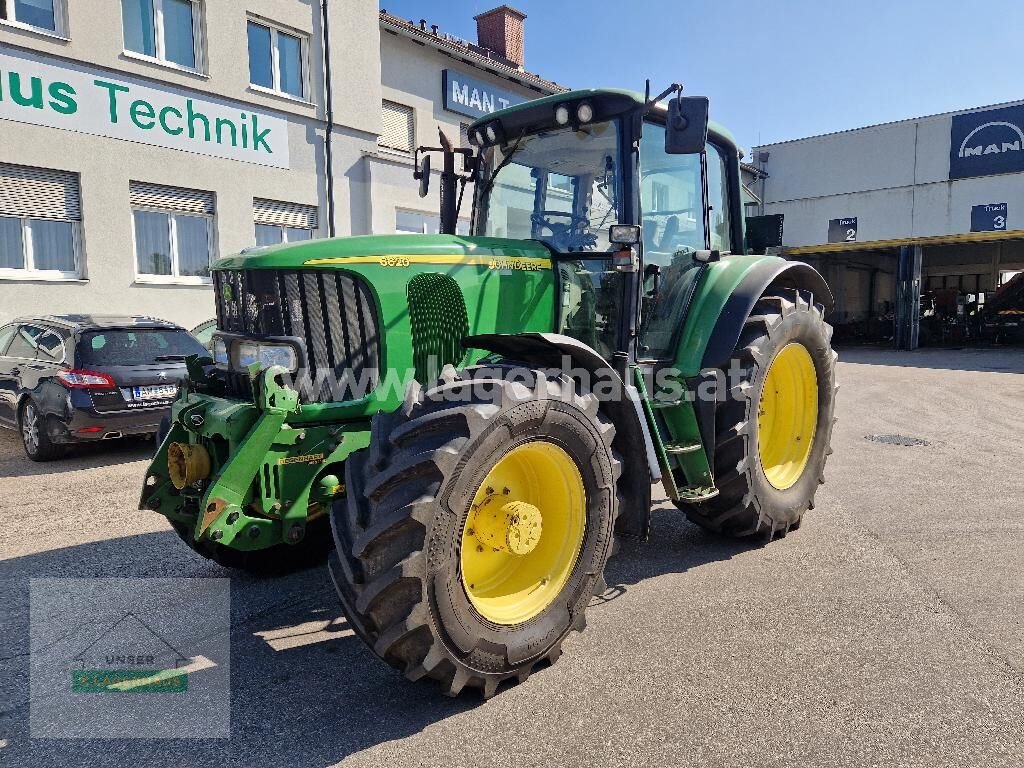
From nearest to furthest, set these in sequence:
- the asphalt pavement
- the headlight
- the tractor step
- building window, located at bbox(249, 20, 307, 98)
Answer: the asphalt pavement
the headlight
the tractor step
building window, located at bbox(249, 20, 307, 98)

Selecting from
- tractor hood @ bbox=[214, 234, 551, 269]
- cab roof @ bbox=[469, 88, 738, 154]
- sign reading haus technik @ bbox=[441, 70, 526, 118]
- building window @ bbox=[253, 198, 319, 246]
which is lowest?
tractor hood @ bbox=[214, 234, 551, 269]

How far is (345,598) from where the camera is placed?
8.75ft

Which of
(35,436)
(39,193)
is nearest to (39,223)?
(39,193)

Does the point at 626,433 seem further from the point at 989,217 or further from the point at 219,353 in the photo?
the point at 989,217

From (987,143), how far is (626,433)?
2672 centimetres

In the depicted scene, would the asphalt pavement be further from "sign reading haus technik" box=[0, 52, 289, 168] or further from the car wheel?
"sign reading haus technik" box=[0, 52, 289, 168]

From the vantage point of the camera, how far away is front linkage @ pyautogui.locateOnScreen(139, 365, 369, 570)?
2979 millimetres

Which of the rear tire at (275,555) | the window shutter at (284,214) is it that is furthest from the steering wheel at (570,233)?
the window shutter at (284,214)

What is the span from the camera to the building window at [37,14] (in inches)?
390

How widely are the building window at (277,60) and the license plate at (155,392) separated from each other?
7551 mm

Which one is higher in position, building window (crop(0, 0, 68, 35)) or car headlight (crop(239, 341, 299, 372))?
building window (crop(0, 0, 68, 35))

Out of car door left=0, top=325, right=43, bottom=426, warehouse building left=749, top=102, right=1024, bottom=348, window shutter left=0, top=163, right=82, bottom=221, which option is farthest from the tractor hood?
warehouse building left=749, top=102, right=1024, bottom=348

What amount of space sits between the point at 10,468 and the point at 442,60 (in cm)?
1298

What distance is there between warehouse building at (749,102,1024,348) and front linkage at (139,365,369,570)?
21.5 meters
